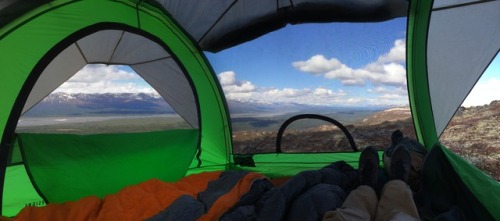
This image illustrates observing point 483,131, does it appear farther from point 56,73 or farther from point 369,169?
point 56,73

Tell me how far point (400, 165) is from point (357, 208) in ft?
2.23

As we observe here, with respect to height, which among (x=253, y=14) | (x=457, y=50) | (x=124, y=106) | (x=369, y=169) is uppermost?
(x=253, y=14)

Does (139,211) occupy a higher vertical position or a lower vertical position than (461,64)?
lower

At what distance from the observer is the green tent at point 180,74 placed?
1.71m

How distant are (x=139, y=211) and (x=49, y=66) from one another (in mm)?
868

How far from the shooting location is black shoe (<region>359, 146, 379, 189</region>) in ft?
6.01

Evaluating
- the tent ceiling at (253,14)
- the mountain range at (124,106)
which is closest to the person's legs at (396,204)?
the mountain range at (124,106)

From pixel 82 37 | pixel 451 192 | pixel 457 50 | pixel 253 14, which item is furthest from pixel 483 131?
pixel 82 37

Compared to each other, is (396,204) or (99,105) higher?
(99,105)

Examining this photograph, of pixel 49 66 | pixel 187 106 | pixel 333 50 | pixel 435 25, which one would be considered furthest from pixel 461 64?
pixel 49 66

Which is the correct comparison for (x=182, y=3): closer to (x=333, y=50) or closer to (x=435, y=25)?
(x=333, y=50)

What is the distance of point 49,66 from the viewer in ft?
6.17

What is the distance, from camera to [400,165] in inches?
73.7

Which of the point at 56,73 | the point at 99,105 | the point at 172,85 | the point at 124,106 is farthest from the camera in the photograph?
the point at 172,85
